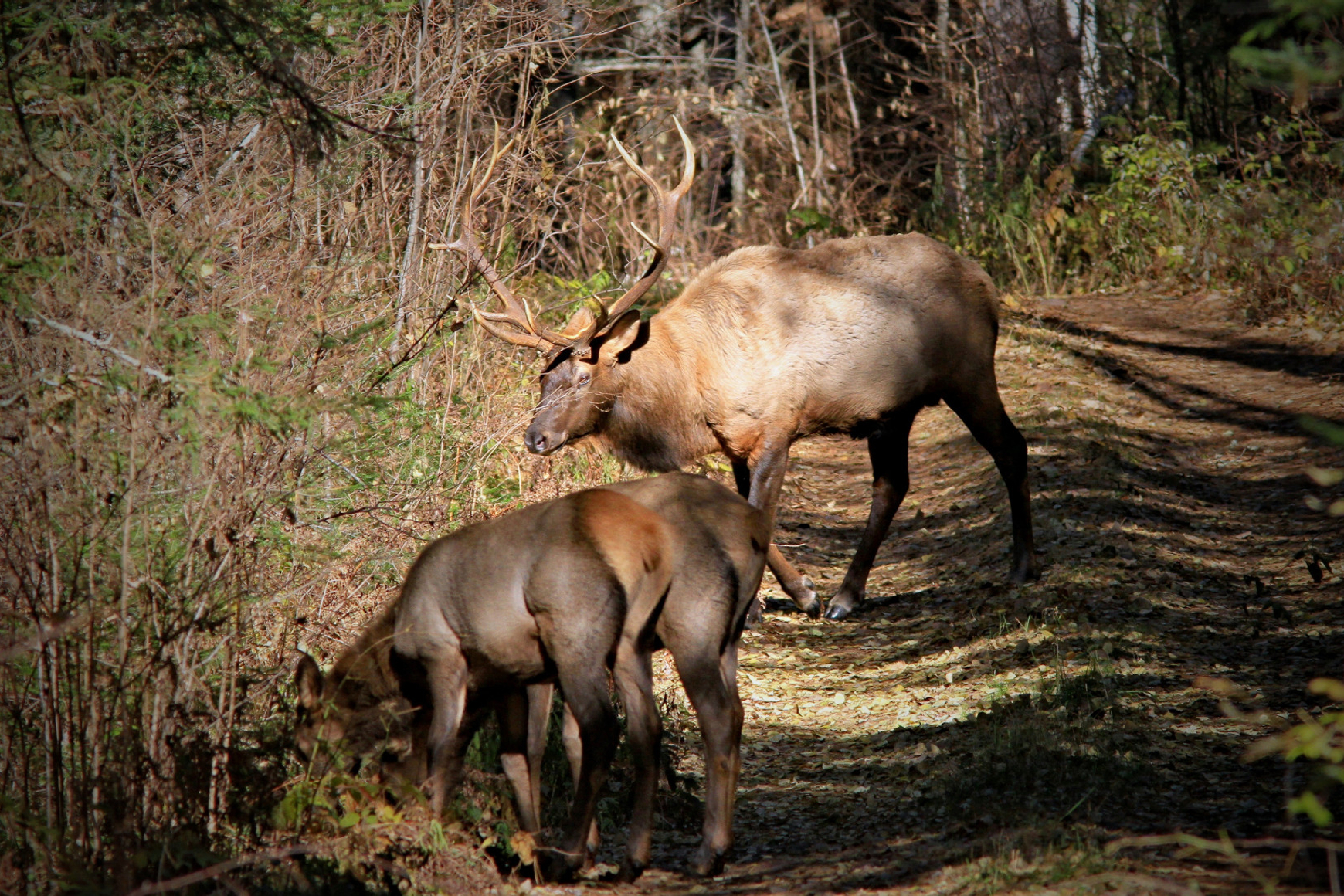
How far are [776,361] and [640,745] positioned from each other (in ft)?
13.3

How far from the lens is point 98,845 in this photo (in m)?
4.13

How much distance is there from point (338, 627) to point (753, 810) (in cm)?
228

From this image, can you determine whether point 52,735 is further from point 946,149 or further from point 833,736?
point 946,149

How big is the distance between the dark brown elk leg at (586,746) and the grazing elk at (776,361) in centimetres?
352

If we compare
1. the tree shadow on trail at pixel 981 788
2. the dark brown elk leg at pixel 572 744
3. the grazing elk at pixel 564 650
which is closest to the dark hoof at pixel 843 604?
the tree shadow on trail at pixel 981 788

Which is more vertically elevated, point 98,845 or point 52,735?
point 52,735

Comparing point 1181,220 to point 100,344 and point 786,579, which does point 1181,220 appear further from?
point 100,344

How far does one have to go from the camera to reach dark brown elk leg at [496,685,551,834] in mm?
5027

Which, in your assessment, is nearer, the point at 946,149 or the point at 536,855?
the point at 536,855

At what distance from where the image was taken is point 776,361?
8.41 meters

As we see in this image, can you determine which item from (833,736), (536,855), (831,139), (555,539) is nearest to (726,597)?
(555,539)

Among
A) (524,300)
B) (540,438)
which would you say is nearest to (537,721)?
(540,438)

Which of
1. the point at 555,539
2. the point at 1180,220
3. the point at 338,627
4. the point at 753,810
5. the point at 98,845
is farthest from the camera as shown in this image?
the point at 1180,220

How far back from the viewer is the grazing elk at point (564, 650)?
15.5ft
